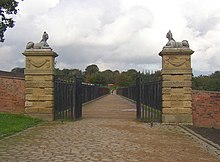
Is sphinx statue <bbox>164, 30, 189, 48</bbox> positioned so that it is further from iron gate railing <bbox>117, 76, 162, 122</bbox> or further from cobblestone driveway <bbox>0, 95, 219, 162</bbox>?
cobblestone driveway <bbox>0, 95, 219, 162</bbox>

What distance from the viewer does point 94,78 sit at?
289 ft

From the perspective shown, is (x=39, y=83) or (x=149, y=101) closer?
(x=39, y=83)

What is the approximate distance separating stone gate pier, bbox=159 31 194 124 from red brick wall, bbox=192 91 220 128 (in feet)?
1.48

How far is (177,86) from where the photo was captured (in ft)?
43.1

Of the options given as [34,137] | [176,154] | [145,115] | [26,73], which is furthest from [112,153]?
[145,115]

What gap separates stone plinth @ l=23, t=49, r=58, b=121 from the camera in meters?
13.6

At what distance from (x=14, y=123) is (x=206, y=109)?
6895 millimetres

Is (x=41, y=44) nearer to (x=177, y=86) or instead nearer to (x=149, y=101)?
(x=149, y=101)

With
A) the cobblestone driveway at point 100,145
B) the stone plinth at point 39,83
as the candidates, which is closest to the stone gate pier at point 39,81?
the stone plinth at point 39,83

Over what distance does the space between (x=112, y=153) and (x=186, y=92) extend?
642cm

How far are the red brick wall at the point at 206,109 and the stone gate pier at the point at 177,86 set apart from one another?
451mm

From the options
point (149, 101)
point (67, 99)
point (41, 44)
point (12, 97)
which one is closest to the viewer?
point (41, 44)

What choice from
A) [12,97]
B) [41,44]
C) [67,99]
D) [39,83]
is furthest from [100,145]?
[12,97]

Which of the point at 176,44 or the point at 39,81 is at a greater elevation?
the point at 176,44
